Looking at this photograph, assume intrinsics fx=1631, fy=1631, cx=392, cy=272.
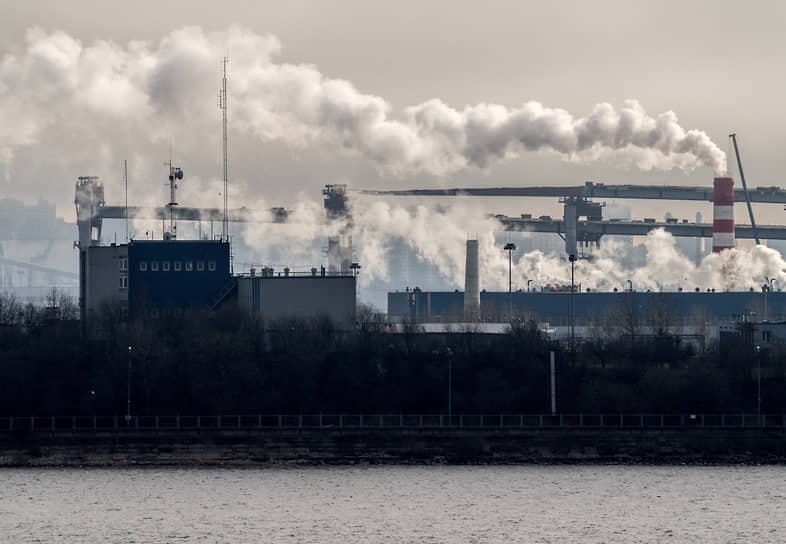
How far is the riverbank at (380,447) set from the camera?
55406 mm

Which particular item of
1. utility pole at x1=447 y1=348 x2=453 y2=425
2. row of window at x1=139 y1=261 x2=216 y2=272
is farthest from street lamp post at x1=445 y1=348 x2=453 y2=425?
row of window at x1=139 y1=261 x2=216 y2=272

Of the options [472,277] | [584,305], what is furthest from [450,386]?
[472,277]

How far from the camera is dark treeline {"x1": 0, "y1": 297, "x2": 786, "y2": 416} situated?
60625 millimetres

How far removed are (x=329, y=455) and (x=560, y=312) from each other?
61.4 metres

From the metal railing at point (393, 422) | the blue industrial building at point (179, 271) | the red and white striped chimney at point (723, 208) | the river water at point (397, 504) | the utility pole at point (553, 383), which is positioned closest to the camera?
the river water at point (397, 504)

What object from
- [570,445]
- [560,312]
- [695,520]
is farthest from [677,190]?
[695,520]

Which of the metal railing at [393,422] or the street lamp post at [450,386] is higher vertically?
the street lamp post at [450,386]

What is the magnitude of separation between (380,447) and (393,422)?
1937 mm

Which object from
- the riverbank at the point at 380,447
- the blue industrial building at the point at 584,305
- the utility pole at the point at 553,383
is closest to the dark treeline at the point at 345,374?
the utility pole at the point at 553,383

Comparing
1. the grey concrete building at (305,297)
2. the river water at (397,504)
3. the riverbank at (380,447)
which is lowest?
the river water at (397,504)

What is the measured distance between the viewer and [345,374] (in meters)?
62.9

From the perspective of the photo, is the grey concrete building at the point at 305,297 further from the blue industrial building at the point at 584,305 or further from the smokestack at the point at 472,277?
the smokestack at the point at 472,277

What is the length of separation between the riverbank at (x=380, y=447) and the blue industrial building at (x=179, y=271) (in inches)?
771

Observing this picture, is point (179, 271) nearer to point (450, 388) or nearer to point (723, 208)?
point (450, 388)
